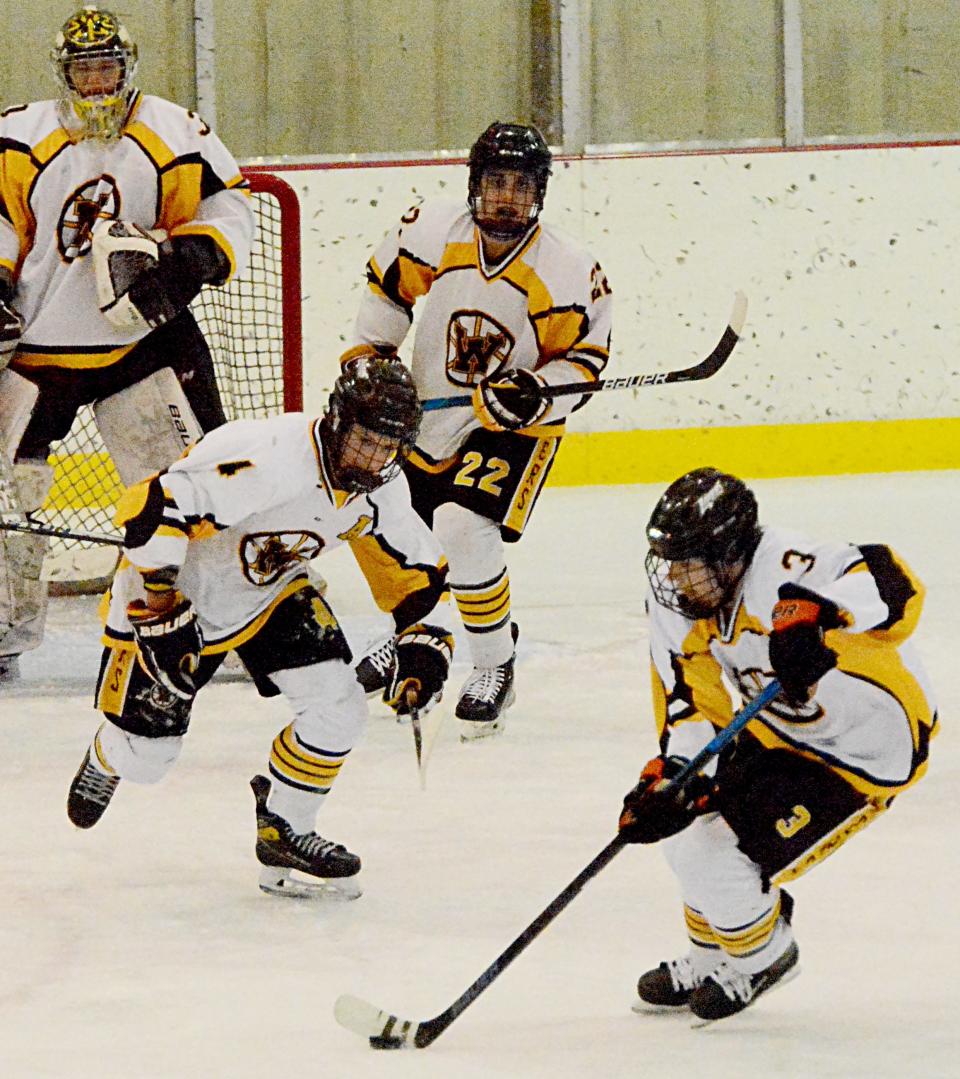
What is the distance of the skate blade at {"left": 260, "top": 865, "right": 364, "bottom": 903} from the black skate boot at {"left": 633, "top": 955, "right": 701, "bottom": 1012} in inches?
22.1

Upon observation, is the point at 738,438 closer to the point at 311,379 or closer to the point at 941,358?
the point at 941,358

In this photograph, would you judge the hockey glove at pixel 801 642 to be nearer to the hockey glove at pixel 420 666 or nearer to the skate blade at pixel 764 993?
the skate blade at pixel 764 993

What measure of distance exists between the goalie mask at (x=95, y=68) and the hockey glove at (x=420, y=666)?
143 centimetres

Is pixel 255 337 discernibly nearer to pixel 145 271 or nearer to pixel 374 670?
pixel 145 271

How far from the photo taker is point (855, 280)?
19.9ft

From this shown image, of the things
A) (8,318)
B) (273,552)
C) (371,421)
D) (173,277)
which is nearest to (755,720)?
(371,421)

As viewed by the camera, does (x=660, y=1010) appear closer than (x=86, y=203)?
Yes

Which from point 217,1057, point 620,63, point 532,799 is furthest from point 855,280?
point 217,1057

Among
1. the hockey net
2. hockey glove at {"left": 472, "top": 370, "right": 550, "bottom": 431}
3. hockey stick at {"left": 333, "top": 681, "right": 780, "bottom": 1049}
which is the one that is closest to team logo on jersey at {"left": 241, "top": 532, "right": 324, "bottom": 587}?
hockey stick at {"left": 333, "top": 681, "right": 780, "bottom": 1049}

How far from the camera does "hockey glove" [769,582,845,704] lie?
2.13 meters

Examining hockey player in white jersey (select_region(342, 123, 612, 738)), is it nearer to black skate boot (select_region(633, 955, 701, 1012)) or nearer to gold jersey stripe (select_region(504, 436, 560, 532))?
gold jersey stripe (select_region(504, 436, 560, 532))

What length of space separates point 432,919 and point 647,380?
5.18 ft

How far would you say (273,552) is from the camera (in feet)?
9.02

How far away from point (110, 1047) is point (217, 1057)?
13cm
